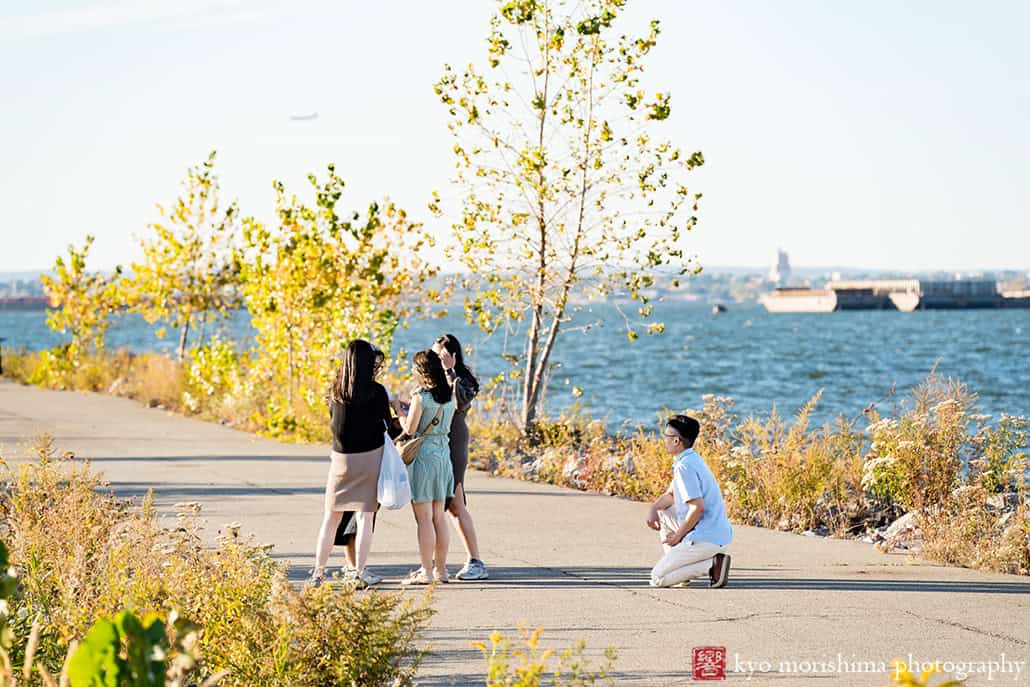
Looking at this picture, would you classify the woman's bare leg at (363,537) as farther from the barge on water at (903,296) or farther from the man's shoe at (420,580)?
the barge on water at (903,296)

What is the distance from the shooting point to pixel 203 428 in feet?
68.9

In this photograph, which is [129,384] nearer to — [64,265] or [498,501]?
[64,265]

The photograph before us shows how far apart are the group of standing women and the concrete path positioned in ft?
1.18

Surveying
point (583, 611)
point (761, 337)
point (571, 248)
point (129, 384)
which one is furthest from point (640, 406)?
point (761, 337)


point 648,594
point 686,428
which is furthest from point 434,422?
point 648,594

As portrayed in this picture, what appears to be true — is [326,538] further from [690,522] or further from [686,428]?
[686,428]

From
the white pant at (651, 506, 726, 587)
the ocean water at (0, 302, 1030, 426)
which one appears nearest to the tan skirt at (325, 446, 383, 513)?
the white pant at (651, 506, 726, 587)

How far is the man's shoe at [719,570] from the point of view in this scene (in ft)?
30.6

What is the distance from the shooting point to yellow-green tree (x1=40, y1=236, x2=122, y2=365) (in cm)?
2858

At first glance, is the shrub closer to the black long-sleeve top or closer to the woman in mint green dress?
the woman in mint green dress

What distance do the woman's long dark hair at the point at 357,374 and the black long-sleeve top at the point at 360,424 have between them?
0.16 feet

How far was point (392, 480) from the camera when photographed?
9.27 metres

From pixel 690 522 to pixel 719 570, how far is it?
15.5 inches

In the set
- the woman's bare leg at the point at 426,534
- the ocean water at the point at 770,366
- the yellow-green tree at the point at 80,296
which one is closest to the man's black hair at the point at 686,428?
the woman's bare leg at the point at 426,534
